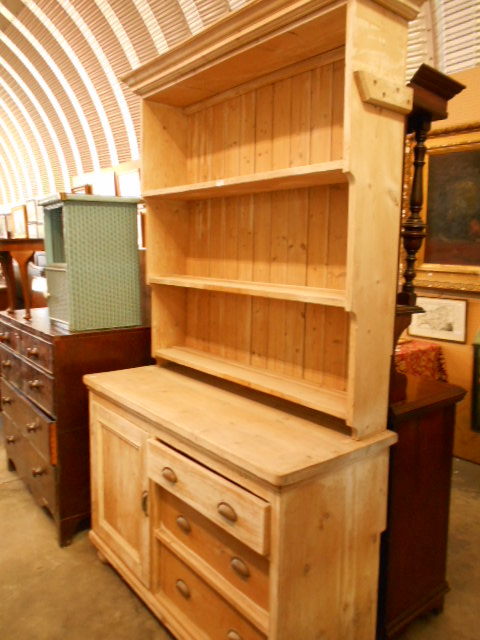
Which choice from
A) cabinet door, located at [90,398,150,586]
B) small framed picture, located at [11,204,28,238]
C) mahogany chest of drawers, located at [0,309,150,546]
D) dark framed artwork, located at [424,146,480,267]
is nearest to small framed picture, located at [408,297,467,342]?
dark framed artwork, located at [424,146,480,267]

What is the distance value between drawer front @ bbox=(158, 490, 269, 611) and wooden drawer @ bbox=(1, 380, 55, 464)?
A: 2.88ft

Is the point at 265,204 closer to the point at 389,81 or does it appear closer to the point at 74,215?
the point at 389,81

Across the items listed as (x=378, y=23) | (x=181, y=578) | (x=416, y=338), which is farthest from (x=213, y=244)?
(x=416, y=338)

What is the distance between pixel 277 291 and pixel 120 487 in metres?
1.09

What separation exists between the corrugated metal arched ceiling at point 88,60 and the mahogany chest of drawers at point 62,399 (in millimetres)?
2555

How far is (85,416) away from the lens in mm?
2537

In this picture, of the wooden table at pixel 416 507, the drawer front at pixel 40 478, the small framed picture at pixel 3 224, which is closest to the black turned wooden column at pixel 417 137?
the wooden table at pixel 416 507

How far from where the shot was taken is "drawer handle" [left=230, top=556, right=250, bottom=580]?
5.04 ft

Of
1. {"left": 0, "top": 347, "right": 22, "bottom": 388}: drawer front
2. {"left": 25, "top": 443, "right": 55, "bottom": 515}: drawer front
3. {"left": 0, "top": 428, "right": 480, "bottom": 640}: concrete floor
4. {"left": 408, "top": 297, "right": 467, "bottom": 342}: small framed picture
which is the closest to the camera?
{"left": 0, "top": 428, "right": 480, "bottom": 640}: concrete floor

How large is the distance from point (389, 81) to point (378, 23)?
6.3 inches

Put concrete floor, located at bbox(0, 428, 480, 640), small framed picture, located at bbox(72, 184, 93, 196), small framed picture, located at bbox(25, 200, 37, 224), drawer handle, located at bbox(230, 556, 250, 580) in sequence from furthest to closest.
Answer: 1. small framed picture, located at bbox(25, 200, 37, 224)
2. small framed picture, located at bbox(72, 184, 93, 196)
3. concrete floor, located at bbox(0, 428, 480, 640)
4. drawer handle, located at bbox(230, 556, 250, 580)

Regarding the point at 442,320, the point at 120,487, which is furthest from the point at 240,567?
the point at 442,320

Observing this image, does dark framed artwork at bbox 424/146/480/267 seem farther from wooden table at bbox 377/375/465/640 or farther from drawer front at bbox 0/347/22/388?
drawer front at bbox 0/347/22/388

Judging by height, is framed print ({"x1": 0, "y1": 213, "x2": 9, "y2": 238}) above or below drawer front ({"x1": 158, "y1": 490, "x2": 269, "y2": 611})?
above
